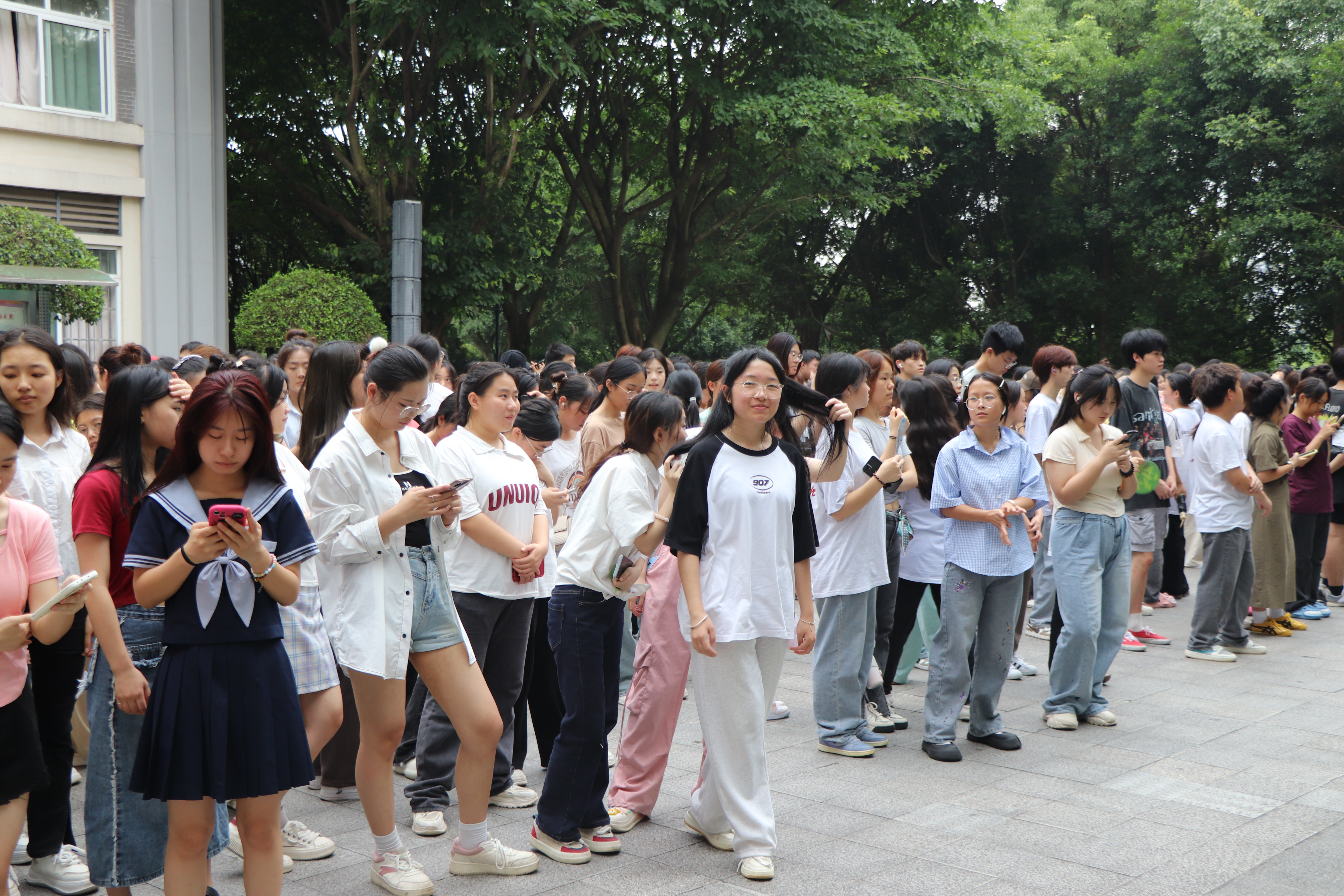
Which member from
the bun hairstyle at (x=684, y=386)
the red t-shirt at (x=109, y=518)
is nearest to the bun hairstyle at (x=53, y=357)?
the red t-shirt at (x=109, y=518)

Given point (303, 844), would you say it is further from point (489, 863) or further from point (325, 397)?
point (325, 397)

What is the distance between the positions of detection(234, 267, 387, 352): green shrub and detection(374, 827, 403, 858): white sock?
33.8ft

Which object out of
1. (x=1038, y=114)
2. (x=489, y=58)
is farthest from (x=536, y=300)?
(x=1038, y=114)

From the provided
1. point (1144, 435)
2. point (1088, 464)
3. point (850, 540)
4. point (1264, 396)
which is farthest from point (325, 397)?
point (1264, 396)

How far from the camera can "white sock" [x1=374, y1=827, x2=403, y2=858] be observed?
3848 millimetres

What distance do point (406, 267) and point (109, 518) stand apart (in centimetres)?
1054

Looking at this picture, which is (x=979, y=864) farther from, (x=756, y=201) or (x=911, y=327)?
(x=911, y=327)

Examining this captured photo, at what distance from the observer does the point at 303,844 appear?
419 cm

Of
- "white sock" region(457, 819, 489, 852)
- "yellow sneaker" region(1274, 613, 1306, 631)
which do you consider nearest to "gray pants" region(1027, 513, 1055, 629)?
"yellow sneaker" region(1274, 613, 1306, 631)

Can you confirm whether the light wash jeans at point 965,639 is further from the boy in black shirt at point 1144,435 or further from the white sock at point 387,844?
the white sock at point 387,844

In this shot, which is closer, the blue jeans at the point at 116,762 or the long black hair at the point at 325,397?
the blue jeans at the point at 116,762

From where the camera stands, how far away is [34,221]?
1192 cm

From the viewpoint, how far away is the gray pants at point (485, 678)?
4395 mm

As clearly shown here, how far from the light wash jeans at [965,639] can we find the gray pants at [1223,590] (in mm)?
2780
